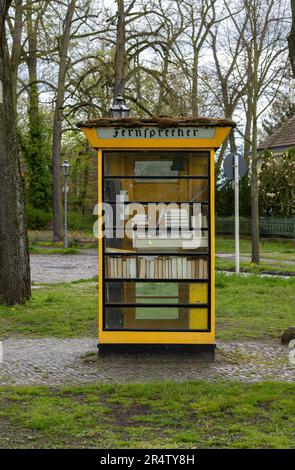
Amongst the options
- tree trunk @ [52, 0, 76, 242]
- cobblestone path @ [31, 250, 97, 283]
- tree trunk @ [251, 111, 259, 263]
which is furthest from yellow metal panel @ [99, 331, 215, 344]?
tree trunk @ [52, 0, 76, 242]

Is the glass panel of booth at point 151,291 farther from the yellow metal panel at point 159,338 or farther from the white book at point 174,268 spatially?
the yellow metal panel at point 159,338

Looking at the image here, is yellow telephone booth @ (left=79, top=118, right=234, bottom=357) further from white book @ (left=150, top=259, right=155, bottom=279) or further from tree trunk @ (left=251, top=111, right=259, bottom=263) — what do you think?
tree trunk @ (left=251, top=111, right=259, bottom=263)

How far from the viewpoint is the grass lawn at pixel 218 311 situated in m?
12.3

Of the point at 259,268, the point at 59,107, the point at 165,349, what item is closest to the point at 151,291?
the point at 165,349

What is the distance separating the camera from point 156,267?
9.95m

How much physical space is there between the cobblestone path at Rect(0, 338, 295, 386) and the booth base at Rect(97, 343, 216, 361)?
6 centimetres

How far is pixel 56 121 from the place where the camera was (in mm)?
38906

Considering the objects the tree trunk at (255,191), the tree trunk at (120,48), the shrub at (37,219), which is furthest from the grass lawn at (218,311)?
the shrub at (37,219)

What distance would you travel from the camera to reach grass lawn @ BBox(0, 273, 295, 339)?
12258 millimetres

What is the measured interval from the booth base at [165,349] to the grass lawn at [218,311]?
1896 millimetres

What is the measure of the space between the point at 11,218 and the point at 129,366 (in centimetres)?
600

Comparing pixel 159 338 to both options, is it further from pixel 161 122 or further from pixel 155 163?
pixel 161 122
